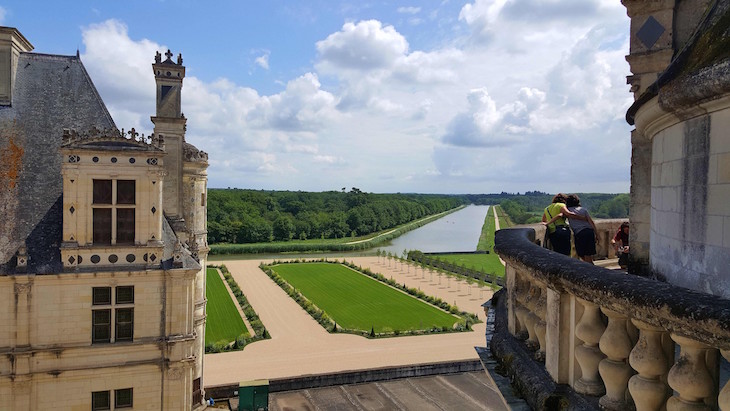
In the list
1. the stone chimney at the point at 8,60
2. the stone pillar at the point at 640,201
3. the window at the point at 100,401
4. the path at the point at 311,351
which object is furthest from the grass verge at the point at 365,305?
the stone pillar at the point at 640,201

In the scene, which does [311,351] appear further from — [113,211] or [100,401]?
[113,211]

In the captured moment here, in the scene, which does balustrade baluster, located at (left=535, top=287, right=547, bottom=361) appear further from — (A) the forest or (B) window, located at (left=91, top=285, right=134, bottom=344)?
(A) the forest

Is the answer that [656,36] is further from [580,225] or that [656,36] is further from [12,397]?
[12,397]

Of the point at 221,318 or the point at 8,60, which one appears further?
the point at 221,318

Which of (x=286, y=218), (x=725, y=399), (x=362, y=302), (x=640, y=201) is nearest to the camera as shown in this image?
(x=725, y=399)

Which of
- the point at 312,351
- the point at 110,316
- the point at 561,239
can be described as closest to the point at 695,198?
the point at 561,239

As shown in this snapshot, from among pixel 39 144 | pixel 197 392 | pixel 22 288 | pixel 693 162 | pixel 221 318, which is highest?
pixel 39 144
